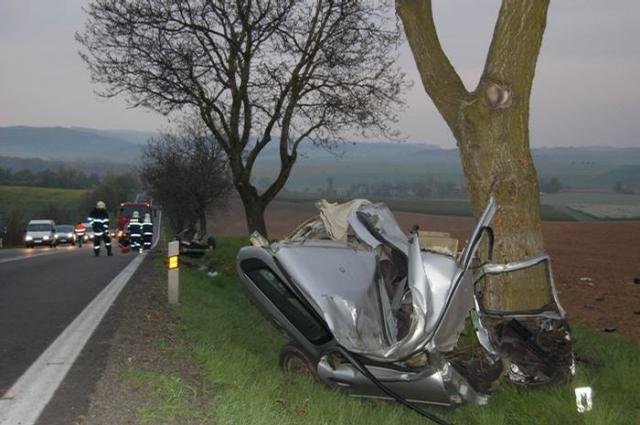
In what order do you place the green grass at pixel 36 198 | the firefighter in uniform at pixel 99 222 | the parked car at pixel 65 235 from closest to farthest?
the firefighter in uniform at pixel 99 222, the parked car at pixel 65 235, the green grass at pixel 36 198

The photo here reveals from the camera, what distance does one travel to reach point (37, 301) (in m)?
9.80

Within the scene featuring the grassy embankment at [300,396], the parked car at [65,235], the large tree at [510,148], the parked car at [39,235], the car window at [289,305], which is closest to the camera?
the grassy embankment at [300,396]

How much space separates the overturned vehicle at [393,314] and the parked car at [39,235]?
3562 centimetres

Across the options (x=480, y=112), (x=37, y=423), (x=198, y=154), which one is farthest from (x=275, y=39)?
(x=198, y=154)

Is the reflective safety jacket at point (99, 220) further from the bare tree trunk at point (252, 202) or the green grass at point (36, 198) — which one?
the green grass at point (36, 198)

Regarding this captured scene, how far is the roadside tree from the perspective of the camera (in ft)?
179

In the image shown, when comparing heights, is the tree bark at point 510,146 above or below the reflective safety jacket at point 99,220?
above

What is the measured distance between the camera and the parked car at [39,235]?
39069mm

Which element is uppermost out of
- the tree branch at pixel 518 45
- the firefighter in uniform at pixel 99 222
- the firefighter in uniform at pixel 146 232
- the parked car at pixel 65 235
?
the tree branch at pixel 518 45

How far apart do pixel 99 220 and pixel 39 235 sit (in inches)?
826

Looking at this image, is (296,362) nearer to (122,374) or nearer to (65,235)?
(122,374)

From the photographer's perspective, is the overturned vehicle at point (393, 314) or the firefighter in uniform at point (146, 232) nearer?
the overturned vehicle at point (393, 314)

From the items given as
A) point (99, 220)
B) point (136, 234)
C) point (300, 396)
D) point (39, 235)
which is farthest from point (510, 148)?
point (39, 235)

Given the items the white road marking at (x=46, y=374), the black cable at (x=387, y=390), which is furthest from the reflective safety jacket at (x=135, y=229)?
the black cable at (x=387, y=390)
